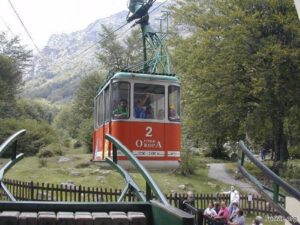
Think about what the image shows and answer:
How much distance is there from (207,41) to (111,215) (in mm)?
19675

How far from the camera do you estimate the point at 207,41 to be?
2155 cm

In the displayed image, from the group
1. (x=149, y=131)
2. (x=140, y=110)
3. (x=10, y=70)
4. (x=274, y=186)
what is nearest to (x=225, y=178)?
(x=149, y=131)

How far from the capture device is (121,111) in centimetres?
1081

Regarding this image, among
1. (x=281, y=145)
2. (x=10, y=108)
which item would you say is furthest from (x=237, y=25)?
(x=10, y=108)

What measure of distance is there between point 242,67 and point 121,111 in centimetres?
1329

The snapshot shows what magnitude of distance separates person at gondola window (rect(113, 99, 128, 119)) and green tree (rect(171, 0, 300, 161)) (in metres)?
10.6

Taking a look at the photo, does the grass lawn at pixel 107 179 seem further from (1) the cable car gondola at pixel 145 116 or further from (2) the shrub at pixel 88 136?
(2) the shrub at pixel 88 136

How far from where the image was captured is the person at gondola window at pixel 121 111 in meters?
10.7

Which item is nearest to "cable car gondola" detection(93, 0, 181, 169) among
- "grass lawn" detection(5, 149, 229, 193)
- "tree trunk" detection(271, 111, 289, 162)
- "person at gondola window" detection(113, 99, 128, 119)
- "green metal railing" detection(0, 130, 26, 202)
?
"person at gondola window" detection(113, 99, 128, 119)

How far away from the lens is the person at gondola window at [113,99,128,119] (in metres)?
10.7

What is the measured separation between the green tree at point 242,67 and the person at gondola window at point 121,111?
10.6 m

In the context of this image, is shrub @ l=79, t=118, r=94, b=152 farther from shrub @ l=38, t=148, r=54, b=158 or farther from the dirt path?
the dirt path

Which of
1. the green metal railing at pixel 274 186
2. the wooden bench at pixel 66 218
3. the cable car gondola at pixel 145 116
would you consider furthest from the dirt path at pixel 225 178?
the wooden bench at pixel 66 218

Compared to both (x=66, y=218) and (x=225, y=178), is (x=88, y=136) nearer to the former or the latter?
(x=225, y=178)
